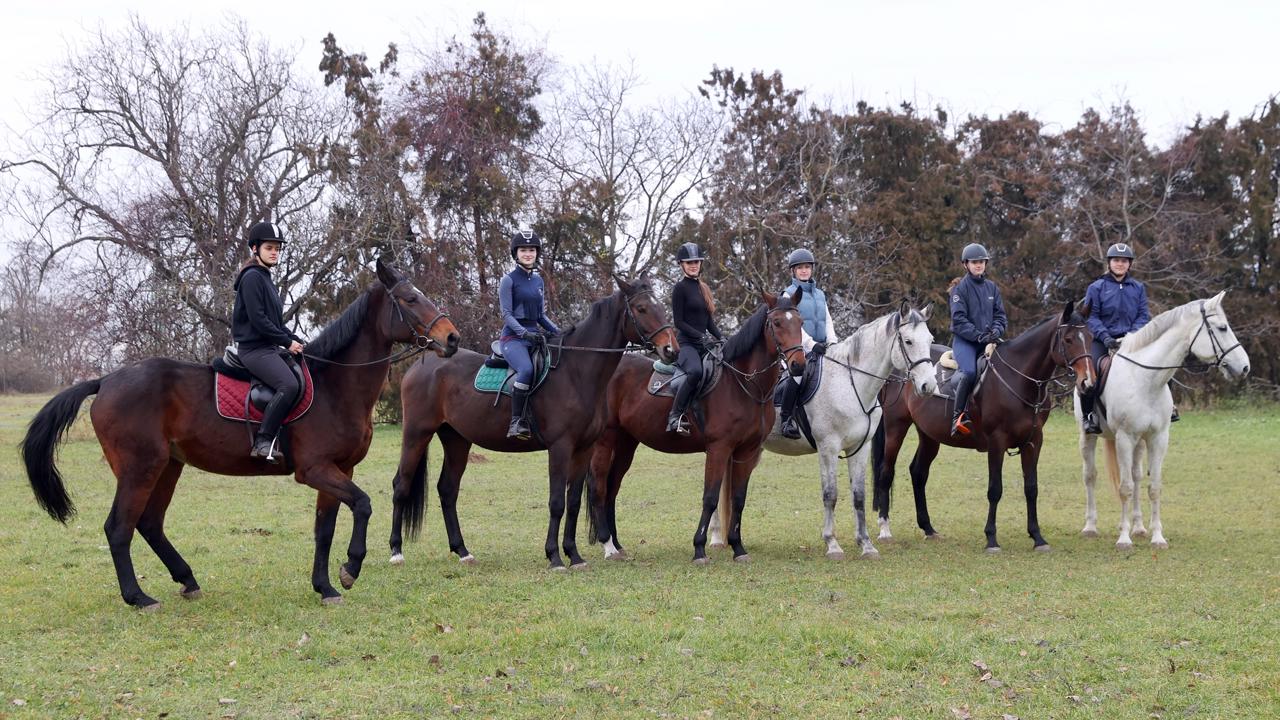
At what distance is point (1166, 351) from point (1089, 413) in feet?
3.73

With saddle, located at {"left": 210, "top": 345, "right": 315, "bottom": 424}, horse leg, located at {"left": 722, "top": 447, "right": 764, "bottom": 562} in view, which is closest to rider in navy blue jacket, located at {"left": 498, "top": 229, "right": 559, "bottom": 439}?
saddle, located at {"left": 210, "top": 345, "right": 315, "bottom": 424}

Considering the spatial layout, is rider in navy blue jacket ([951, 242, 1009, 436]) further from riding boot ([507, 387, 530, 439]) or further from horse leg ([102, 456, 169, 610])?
horse leg ([102, 456, 169, 610])

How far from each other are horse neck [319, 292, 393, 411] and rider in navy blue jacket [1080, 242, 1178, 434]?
26.0 ft

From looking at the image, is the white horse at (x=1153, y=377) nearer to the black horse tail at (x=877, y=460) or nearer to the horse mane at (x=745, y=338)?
the black horse tail at (x=877, y=460)

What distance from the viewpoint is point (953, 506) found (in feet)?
50.9

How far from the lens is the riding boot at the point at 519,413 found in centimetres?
1007

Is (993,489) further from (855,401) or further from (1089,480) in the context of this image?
(855,401)

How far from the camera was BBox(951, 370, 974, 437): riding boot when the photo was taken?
38.4ft

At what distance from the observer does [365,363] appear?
8656 mm

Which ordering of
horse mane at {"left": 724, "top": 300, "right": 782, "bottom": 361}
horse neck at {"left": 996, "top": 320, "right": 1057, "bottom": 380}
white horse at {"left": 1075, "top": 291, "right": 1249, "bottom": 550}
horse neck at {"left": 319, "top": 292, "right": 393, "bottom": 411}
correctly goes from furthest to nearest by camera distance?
horse neck at {"left": 996, "top": 320, "right": 1057, "bottom": 380}
white horse at {"left": 1075, "top": 291, "right": 1249, "bottom": 550}
horse mane at {"left": 724, "top": 300, "right": 782, "bottom": 361}
horse neck at {"left": 319, "top": 292, "right": 393, "bottom": 411}

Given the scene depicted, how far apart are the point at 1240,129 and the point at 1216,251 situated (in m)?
4.66

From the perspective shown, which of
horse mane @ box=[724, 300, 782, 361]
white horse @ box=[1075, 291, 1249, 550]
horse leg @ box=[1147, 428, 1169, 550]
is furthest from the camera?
horse leg @ box=[1147, 428, 1169, 550]

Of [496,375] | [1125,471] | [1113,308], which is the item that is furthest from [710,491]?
[1113,308]

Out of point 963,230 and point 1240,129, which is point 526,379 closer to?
point 963,230
